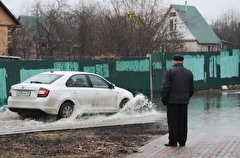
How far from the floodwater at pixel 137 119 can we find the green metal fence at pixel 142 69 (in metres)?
1.90

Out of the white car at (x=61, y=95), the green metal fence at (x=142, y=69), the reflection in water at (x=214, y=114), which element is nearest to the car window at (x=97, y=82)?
the white car at (x=61, y=95)

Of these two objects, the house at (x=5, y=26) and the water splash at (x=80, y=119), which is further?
the house at (x=5, y=26)

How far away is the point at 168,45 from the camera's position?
3180cm

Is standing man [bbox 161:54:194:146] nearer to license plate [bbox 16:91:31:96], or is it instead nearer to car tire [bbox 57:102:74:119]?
car tire [bbox 57:102:74:119]

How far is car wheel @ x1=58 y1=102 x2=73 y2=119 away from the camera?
13.6 m

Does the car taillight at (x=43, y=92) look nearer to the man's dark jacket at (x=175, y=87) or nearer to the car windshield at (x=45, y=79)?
the car windshield at (x=45, y=79)

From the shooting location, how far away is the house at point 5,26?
1401 inches

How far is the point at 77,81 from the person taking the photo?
571 inches

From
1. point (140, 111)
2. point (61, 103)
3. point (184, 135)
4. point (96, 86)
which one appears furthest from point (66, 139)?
point (140, 111)

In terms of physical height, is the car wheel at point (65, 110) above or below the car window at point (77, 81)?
below

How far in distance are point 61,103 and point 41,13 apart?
35.8 metres

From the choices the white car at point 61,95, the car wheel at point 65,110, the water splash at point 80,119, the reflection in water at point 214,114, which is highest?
the white car at point 61,95

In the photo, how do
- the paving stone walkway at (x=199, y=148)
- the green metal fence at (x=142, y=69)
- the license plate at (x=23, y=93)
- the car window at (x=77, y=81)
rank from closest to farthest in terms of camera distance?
the paving stone walkway at (x=199, y=148) < the license plate at (x=23, y=93) < the car window at (x=77, y=81) < the green metal fence at (x=142, y=69)

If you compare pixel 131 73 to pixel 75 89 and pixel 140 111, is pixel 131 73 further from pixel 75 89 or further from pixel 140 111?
pixel 75 89
